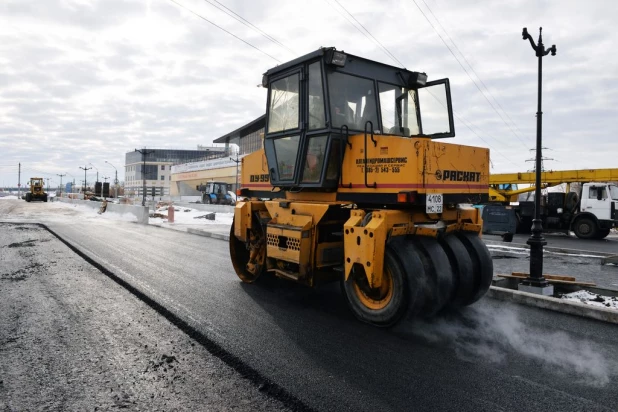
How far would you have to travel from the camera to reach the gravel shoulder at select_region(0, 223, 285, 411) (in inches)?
117

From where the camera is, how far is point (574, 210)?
1878 centimetres

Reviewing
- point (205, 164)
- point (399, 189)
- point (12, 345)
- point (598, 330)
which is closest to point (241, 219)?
point (399, 189)

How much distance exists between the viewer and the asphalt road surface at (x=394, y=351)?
3.07 metres

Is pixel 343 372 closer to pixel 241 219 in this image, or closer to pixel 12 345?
pixel 12 345

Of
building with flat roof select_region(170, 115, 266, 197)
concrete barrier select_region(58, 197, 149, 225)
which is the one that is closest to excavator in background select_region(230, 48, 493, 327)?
concrete barrier select_region(58, 197, 149, 225)

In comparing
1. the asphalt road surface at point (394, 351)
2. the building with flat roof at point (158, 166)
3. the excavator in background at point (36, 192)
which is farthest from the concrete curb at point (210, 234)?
the building with flat roof at point (158, 166)

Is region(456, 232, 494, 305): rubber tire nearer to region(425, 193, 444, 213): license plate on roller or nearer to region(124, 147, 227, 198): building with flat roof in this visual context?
region(425, 193, 444, 213): license plate on roller

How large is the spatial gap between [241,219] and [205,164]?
5964 cm

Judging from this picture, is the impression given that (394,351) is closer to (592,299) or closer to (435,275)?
(435,275)

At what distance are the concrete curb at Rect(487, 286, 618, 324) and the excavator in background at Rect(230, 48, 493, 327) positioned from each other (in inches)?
36.5

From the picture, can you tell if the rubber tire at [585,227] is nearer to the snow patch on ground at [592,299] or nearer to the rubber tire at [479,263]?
the snow patch on ground at [592,299]

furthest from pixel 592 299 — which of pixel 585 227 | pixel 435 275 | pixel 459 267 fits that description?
pixel 585 227

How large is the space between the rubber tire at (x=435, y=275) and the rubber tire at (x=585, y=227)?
16863mm

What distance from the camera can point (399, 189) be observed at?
4.56 m
